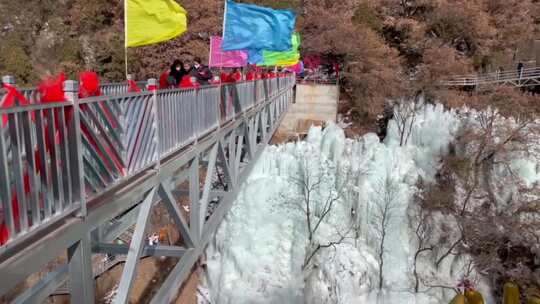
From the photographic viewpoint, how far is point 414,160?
76.3 ft

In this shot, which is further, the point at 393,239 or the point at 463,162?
the point at 463,162

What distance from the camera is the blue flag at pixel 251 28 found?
7645 mm

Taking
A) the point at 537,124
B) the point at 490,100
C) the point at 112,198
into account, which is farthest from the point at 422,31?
the point at 112,198

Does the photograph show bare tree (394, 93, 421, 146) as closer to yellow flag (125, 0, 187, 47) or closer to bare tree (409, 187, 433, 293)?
bare tree (409, 187, 433, 293)

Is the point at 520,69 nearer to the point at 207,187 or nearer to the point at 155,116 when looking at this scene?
the point at 207,187

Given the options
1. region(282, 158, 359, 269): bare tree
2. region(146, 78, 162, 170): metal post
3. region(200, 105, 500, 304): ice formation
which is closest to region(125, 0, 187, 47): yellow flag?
region(146, 78, 162, 170): metal post

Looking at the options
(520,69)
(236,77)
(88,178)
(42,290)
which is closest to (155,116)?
(88,178)

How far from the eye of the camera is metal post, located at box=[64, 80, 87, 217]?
2490 mm

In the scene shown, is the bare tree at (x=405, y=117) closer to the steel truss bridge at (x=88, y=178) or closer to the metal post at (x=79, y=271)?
the steel truss bridge at (x=88, y=178)

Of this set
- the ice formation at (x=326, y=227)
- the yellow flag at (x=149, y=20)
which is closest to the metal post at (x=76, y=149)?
the yellow flag at (x=149, y=20)

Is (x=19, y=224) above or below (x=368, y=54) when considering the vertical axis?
below

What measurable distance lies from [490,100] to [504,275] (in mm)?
12335

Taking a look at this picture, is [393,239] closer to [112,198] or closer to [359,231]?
[359,231]

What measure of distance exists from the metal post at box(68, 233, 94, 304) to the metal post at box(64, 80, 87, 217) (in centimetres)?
21
